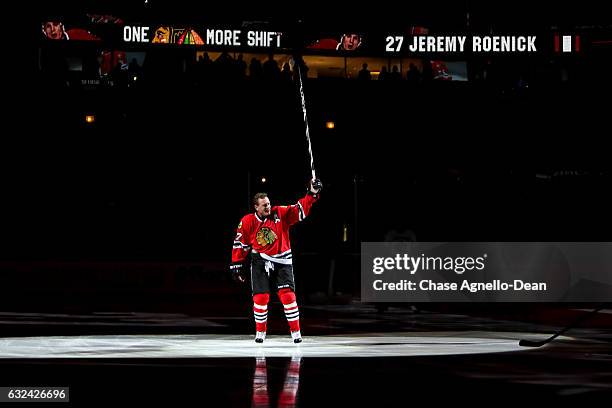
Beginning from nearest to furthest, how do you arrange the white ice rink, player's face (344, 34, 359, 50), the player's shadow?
1. the player's shadow
2. the white ice rink
3. player's face (344, 34, 359, 50)

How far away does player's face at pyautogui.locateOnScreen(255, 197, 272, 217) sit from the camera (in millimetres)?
13625

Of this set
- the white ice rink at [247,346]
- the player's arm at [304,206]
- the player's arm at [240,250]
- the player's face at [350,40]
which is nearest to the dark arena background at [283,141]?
the player's face at [350,40]

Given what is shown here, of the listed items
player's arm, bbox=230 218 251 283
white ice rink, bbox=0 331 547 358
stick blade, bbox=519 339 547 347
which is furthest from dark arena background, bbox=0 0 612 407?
stick blade, bbox=519 339 547 347

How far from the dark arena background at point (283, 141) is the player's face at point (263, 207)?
9063 millimetres

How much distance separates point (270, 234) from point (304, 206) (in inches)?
24.0

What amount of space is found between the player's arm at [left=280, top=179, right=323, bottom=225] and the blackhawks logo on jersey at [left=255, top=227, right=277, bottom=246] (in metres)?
0.28

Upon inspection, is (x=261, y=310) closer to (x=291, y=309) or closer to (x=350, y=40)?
(x=291, y=309)

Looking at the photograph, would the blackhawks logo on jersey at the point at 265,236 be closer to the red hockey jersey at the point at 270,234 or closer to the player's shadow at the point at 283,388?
the red hockey jersey at the point at 270,234

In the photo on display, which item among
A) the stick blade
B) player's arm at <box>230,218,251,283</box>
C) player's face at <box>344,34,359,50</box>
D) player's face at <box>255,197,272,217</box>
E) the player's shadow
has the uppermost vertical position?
player's face at <box>344,34,359,50</box>

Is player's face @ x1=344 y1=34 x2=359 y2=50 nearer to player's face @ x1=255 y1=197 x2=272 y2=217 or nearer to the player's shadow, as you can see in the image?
player's face @ x1=255 y1=197 x2=272 y2=217

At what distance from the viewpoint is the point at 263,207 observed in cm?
1362

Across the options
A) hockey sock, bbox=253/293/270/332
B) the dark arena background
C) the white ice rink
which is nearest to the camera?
the white ice rink

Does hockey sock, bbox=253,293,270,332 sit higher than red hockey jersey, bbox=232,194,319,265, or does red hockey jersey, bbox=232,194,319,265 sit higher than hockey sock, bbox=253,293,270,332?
red hockey jersey, bbox=232,194,319,265

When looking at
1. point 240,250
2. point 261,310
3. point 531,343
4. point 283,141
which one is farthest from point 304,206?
point 283,141
